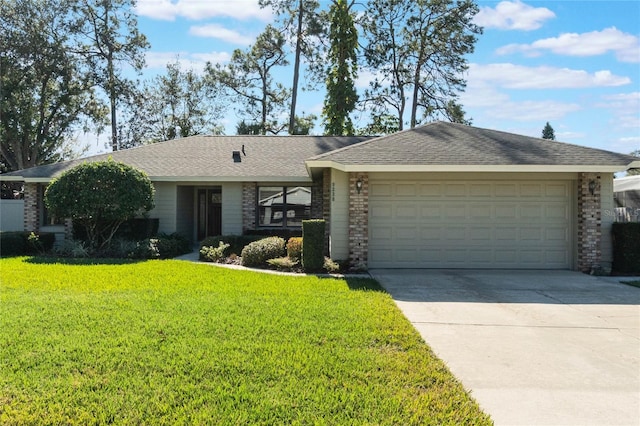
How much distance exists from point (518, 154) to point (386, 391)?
28.6 ft

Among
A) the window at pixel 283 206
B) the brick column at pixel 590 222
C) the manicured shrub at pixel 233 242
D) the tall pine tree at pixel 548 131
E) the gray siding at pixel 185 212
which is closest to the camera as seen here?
the brick column at pixel 590 222

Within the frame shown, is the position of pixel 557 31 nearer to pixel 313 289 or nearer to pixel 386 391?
pixel 313 289

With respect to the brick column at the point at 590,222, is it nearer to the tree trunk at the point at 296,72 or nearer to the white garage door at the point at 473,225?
the white garage door at the point at 473,225

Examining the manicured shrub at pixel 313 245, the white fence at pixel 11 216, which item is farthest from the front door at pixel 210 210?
the white fence at pixel 11 216

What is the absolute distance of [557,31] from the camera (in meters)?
12.1

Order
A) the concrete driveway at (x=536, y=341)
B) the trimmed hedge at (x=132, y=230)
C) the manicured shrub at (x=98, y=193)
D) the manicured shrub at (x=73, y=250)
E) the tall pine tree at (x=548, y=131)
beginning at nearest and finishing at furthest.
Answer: the concrete driveway at (x=536, y=341)
the manicured shrub at (x=98, y=193)
the manicured shrub at (x=73, y=250)
the trimmed hedge at (x=132, y=230)
the tall pine tree at (x=548, y=131)

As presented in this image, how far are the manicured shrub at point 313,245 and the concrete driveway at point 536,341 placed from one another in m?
1.67

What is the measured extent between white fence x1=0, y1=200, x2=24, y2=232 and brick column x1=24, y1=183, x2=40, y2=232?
607cm

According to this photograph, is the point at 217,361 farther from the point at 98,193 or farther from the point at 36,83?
the point at 36,83

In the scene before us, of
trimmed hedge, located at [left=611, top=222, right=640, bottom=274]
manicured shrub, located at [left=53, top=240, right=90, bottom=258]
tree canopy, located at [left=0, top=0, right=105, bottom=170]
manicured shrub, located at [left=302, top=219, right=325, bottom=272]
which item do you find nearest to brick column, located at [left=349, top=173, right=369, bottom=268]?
manicured shrub, located at [left=302, top=219, right=325, bottom=272]

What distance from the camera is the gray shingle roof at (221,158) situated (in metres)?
15.0

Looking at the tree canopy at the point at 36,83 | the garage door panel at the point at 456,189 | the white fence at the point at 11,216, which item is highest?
the tree canopy at the point at 36,83

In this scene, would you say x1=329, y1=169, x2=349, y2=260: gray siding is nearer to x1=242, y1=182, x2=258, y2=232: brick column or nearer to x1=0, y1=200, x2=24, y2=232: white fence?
x1=242, y1=182, x2=258, y2=232: brick column

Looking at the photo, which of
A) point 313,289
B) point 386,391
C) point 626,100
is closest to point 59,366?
point 386,391
